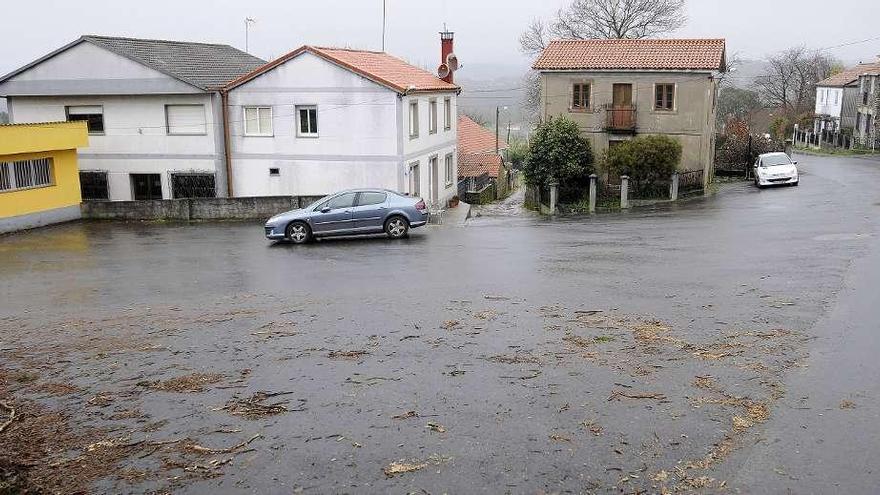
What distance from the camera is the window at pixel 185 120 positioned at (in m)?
29.2

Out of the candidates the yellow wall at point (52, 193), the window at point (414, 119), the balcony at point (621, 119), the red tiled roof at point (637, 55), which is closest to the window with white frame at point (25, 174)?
the yellow wall at point (52, 193)

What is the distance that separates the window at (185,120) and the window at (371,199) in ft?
36.3

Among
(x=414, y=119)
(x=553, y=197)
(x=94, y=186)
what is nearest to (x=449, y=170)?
(x=414, y=119)

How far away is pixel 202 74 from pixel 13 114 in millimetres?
7679

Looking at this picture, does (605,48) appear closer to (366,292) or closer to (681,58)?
(681,58)

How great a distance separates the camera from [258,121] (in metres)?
29.0

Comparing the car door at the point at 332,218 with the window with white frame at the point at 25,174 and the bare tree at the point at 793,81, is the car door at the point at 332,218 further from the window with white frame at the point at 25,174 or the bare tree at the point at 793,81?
the bare tree at the point at 793,81

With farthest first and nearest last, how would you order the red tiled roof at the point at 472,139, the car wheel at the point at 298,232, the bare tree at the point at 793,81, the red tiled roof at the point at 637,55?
the bare tree at the point at 793,81 < the red tiled roof at the point at 472,139 < the red tiled roof at the point at 637,55 < the car wheel at the point at 298,232

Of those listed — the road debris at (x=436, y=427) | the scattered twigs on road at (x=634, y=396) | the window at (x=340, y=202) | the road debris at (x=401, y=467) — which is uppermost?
the window at (x=340, y=202)

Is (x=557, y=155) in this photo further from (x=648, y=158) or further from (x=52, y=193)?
(x=52, y=193)

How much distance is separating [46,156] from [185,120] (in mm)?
5036

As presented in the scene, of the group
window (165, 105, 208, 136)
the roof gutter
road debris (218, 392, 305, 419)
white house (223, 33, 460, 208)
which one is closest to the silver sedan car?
white house (223, 33, 460, 208)

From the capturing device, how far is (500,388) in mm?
8430

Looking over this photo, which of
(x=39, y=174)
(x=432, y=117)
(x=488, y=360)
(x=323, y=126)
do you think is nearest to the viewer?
(x=488, y=360)
